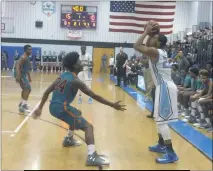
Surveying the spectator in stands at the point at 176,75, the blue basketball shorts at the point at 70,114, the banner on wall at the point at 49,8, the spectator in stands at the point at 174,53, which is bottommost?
the blue basketball shorts at the point at 70,114

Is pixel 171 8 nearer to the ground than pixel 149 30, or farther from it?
farther from it

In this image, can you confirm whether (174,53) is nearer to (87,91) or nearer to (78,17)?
(87,91)

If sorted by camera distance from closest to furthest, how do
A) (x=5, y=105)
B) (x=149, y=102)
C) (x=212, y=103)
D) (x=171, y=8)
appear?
(x=212, y=103)
(x=5, y=105)
(x=149, y=102)
(x=171, y=8)

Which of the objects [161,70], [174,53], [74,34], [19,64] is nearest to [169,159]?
[161,70]

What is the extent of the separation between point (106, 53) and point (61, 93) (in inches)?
722

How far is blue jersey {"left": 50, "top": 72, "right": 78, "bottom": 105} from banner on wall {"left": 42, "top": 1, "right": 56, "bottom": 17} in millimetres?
18786

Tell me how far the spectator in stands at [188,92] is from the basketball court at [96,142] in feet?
2.40

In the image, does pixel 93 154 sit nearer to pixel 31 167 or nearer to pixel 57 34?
pixel 31 167

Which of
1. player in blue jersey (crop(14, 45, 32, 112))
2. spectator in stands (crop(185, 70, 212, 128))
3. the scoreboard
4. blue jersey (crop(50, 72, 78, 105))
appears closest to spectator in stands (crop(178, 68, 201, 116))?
spectator in stands (crop(185, 70, 212, 128))

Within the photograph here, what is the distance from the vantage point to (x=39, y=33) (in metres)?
23.2

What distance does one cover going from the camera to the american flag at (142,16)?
14680mm

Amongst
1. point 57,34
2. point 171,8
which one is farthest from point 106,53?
point 171,8

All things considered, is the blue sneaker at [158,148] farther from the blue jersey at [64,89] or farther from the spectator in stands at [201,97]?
the blue jersey at [64,89]

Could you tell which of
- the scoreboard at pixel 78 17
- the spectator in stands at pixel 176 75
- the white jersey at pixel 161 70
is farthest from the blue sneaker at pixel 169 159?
the scoreboard at pixel 78 17
